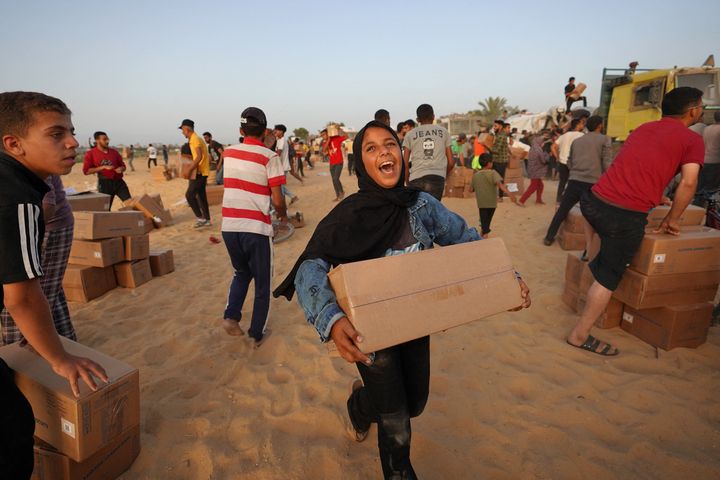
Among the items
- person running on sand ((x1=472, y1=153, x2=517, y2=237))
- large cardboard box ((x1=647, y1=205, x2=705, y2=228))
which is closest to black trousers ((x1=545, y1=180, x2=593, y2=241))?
person running on sand ((x1=472, y1=153, x2=517, y2=237))

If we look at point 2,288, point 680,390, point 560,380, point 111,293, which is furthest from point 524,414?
point 111,293

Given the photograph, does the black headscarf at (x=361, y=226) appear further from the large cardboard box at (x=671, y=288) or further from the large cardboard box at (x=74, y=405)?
the large cardboard box at (x=671, y=288)

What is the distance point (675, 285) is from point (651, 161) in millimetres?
1055

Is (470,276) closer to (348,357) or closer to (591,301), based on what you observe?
(348,357)

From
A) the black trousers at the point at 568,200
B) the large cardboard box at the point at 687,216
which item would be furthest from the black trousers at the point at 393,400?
the black trousers at the point at 568,200

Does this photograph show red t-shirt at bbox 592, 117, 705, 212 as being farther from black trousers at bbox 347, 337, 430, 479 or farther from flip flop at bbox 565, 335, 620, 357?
black trousers at bbox 347, 337, 430, 479

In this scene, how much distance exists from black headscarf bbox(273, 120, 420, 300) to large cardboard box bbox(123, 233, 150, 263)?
394cm

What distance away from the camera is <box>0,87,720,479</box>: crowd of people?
56.4 inches

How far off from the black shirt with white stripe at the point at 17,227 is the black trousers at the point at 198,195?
657 centimetres

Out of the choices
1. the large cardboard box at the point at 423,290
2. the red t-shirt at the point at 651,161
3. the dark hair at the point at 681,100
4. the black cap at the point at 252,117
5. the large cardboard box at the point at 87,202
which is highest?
the dark hair at the point at 681,100

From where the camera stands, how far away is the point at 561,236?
19.5ft

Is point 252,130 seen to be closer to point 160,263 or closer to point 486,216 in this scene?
point 160,263

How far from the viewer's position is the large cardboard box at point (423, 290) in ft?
4.57

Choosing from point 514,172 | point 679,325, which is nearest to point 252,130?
point 679,325
